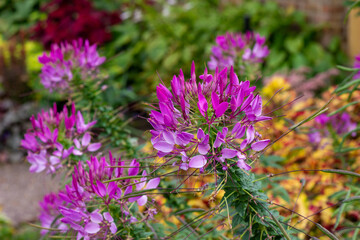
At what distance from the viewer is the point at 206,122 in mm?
673

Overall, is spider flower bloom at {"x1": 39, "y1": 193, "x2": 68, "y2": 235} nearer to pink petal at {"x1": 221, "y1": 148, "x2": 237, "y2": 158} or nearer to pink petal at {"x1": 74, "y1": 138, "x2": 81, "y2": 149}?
pink petal at {"x1": 74, "y1": 138, "x2": 81, "y2": 149}

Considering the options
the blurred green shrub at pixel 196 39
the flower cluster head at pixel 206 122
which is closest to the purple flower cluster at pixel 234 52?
the flower cluster head at pixel 206 122

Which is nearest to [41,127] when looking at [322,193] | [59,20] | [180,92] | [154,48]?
[180,92]

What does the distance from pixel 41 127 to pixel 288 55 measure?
3.82 m

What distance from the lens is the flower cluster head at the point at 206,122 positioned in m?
0.64

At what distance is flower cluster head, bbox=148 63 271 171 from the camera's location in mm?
644

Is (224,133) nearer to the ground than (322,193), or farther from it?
farther from it

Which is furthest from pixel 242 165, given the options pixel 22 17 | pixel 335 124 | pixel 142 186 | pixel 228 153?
pixel 22 17

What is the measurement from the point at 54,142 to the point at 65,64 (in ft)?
0.93

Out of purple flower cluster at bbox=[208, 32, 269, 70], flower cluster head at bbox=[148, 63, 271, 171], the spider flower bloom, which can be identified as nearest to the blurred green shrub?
purple flower cluster at bbox=[208, 32, 269, 70]

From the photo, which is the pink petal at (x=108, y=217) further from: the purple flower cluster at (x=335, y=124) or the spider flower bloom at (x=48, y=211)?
the purple flower cluster at (x=335, y=124)

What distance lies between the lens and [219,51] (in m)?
1.40

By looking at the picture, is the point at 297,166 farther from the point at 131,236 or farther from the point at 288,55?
the point at 288,55

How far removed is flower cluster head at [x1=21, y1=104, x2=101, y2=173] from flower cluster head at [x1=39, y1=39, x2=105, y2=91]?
0.55 ft
